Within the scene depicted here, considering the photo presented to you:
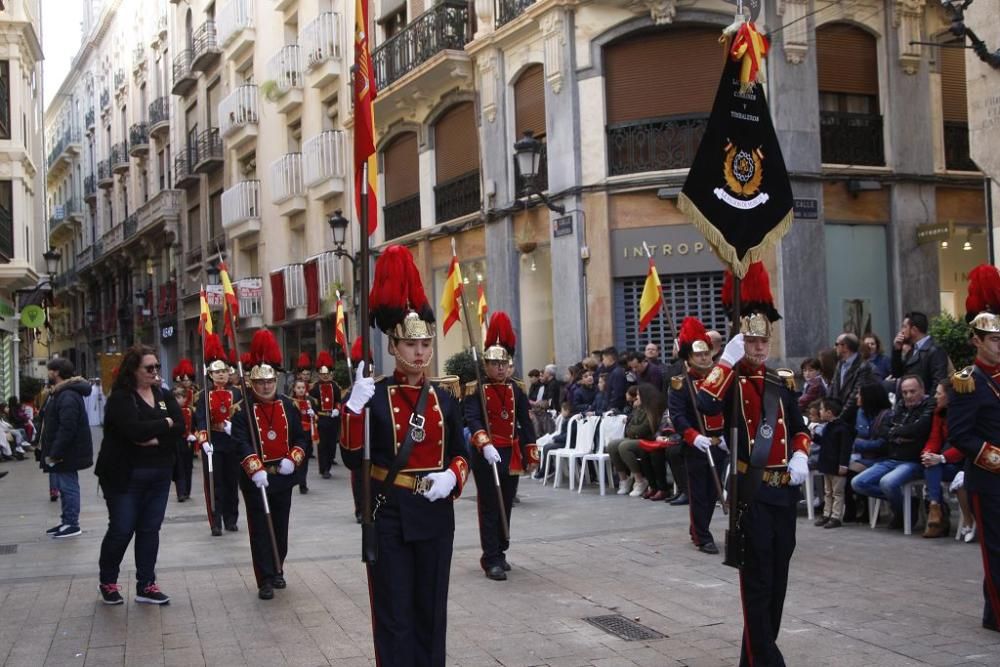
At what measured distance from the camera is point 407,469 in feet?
19.0

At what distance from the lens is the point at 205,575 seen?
9781 millimetres

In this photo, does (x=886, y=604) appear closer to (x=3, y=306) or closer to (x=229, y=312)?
(x=229, y=312)

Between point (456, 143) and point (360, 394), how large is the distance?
1929cm

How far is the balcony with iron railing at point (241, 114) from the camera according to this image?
35250mm

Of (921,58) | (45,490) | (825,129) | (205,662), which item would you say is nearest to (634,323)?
(825,129)

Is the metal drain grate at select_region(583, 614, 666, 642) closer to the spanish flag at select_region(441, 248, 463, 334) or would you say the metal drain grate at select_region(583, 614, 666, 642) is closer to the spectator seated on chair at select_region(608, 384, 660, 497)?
the spanish flag at select_region(441, 248, 463, 334)

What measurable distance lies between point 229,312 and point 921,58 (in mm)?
13578

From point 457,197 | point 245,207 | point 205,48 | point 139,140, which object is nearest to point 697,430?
point 457,197

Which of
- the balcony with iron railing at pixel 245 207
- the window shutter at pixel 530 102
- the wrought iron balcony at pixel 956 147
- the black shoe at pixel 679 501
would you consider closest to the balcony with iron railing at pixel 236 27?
the balcony with iron railing at pixel 245 207

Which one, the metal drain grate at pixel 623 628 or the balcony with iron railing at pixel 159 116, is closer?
the metal drain grate at pixel 623 628

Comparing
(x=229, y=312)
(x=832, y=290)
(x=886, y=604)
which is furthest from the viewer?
(x=832, y=290)

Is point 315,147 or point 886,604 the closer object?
point 886,604

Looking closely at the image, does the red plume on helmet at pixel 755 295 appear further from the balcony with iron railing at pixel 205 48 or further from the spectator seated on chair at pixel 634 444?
the balcony with iron railing at pixel 205 48

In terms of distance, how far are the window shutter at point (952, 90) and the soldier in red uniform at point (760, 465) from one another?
49.9 ft
